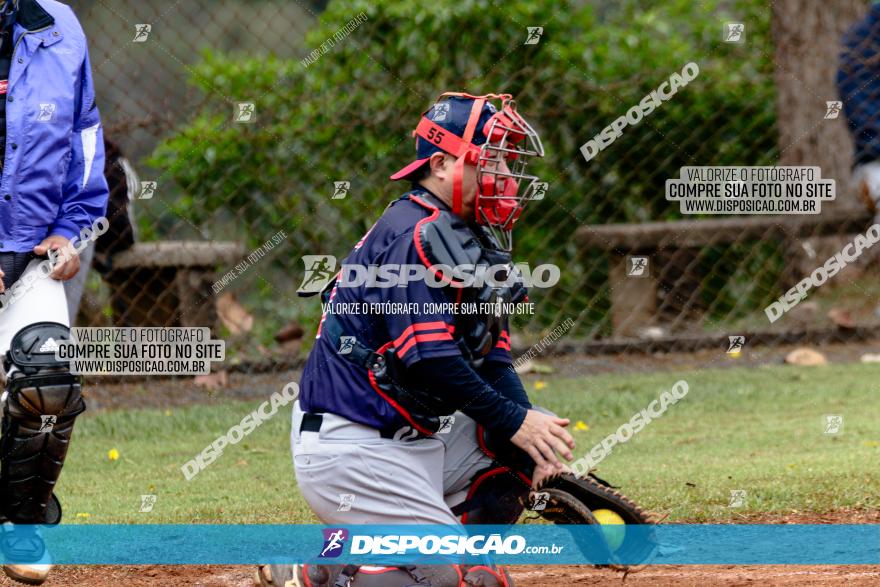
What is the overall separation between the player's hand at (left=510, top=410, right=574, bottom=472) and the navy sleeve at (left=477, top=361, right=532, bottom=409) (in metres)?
0.32

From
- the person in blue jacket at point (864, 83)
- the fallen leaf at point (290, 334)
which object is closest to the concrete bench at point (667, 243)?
the person in blue jacket at point (864, 83)

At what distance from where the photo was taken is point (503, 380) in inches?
157

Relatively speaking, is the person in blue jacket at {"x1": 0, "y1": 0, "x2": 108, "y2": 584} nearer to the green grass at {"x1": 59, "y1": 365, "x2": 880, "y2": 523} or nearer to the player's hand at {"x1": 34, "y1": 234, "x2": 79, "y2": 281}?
the player's hand at {"x1": 34, "y1": 234, "x2": 79, "y2": 281}

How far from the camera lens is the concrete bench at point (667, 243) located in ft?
28.1

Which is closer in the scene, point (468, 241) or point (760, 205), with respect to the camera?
point (468, 241)

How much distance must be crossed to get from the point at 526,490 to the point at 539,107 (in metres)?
4.78

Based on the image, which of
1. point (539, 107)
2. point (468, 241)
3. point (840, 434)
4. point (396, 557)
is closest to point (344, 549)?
point (396, 557)

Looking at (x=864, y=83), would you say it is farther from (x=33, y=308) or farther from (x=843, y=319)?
(x=33, y=308)

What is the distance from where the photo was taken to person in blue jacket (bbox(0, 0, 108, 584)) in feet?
13.5

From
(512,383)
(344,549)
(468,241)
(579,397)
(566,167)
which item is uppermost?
(468,241)

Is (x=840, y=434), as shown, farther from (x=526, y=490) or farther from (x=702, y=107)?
(x=702, y=107)

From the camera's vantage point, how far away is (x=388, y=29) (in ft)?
28.0

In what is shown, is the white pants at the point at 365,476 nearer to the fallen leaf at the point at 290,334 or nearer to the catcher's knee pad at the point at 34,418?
the catcher's knee pad at the point at 34,418

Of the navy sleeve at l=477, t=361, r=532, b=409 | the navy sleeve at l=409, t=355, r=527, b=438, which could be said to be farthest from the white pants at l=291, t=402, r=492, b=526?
the navy sleeve at l=477, t=361, r=532, b=409
